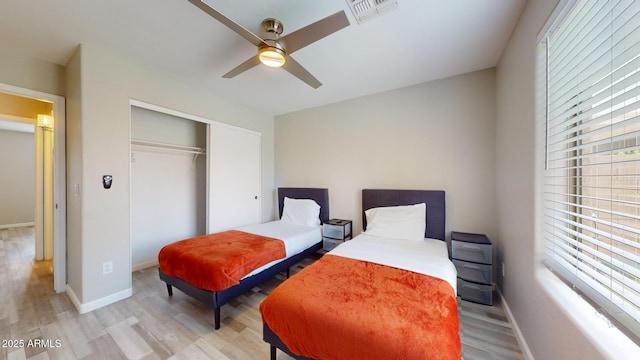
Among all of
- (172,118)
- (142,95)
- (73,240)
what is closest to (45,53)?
(142,95)

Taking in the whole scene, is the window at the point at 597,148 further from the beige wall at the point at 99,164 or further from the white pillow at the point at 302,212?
the beige wall at the point at 99,164

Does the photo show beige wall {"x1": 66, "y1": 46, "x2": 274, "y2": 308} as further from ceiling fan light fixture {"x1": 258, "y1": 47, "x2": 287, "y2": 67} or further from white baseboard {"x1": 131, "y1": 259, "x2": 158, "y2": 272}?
ceiling fan light fixture {"x1": 258, "y1": 47, "x2": 287, "y2": 67}

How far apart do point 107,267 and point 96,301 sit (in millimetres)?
318

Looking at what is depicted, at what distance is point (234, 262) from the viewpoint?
1933mm

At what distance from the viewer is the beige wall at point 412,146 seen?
2486 millimetres

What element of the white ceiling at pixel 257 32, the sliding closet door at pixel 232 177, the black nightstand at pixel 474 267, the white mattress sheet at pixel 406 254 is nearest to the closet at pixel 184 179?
the sliding closet door at pixel 232 177

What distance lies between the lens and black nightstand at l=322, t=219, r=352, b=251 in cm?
304

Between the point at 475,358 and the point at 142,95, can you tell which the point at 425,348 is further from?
the point at 142,95

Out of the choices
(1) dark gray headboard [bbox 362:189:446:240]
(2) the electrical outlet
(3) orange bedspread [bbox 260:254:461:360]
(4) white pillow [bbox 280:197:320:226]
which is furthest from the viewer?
(4) white pillow [bbox 280:197:320:226]

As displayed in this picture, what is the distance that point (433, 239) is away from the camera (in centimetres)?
261

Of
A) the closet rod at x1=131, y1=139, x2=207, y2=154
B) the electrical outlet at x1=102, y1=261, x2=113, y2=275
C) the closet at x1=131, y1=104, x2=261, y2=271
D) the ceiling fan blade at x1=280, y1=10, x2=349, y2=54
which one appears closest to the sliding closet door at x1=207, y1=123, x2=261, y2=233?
the closet at x1=131, y1=104, x2=261, y2=271

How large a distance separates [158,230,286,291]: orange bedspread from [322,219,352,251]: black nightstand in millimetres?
857

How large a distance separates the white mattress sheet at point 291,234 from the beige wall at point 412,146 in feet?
1.94

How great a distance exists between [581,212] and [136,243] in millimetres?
4493
